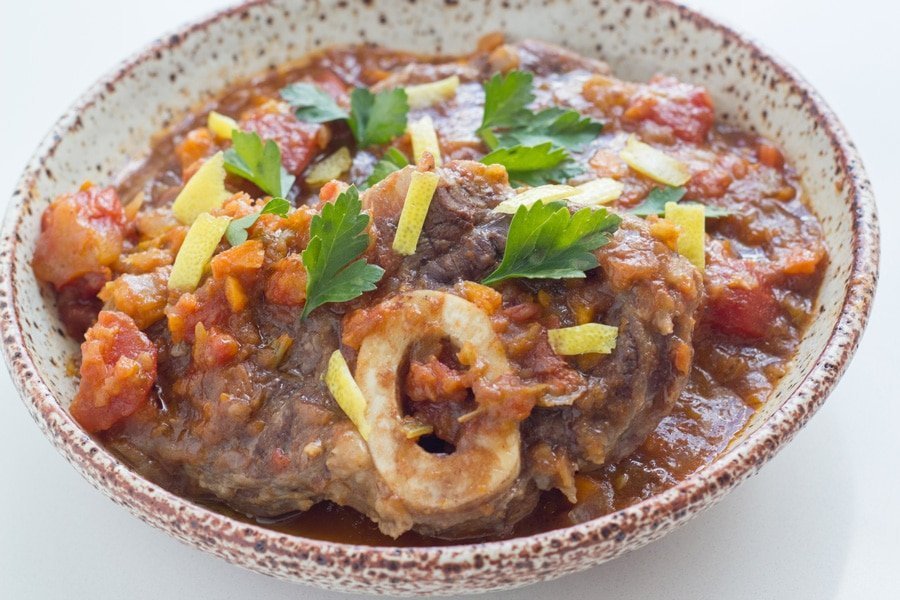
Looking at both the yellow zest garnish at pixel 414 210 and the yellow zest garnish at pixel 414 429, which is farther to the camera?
the yellow zest garnish at pixel 414 210

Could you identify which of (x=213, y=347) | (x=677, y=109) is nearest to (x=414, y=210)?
(x=213, y=347)

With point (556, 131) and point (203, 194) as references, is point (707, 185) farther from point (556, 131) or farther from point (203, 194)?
point (203, 194)

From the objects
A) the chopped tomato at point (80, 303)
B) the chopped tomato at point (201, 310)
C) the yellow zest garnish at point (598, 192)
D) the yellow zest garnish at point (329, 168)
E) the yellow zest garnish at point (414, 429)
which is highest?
the yellow zest garnish at point (598, 192)

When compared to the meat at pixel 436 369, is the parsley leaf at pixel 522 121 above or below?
above

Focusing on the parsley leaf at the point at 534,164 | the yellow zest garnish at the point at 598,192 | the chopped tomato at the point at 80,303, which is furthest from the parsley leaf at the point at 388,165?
the chopped tomato at the point at 80,303

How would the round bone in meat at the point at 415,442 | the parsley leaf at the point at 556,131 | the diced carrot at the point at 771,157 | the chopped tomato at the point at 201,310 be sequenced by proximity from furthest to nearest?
the diced carrot at the point at 771,157 < the parsley leaf at the point at 556,131 < the chopped tomato at the point at 201,310 < the round bone in meat at the point at 415,442

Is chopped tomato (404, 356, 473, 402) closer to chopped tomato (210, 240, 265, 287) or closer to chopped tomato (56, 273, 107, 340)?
chopped tomato (210, 240, 265, 287)

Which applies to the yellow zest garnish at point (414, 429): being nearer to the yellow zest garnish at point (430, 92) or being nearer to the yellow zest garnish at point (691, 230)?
the yellow zest garnish at point (691, 230)

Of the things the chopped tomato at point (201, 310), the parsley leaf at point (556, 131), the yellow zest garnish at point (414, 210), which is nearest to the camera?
the yellow zest garnish at point (414, 210)
